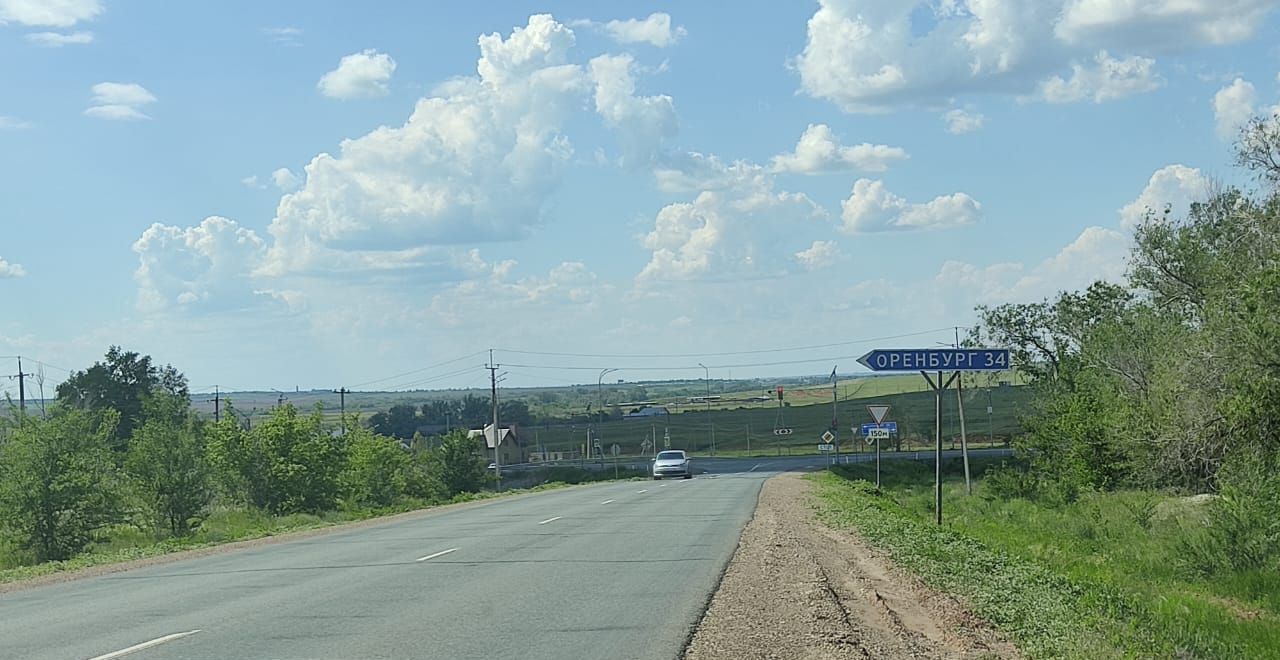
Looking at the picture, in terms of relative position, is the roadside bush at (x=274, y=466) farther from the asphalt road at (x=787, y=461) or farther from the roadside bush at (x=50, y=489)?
the asphalt road at (x=787, y=461)

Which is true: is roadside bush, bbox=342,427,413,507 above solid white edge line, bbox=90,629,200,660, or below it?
below

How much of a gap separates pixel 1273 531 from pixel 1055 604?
29.3ft

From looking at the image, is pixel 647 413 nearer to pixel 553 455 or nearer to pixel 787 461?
pixel 553 455

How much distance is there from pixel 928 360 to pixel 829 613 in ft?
26.2

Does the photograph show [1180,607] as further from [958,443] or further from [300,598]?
[958,443]

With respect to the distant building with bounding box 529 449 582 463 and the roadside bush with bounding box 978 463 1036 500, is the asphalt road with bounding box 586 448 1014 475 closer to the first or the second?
the distant building with bounding box 529 449 582 463

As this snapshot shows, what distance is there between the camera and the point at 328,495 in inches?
2115

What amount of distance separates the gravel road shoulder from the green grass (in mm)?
410

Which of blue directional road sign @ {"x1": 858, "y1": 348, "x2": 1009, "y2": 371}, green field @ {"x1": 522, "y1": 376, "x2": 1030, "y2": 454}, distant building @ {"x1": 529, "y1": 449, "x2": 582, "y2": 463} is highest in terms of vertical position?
blue directional road sign @ {"x1": 858, "y1": 348, "x2": 1009, "y2": 371}

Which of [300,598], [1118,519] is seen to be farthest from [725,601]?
[1118,519]

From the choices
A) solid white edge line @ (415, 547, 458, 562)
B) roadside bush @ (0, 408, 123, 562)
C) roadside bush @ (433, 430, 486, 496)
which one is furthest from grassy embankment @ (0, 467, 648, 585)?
roadside bush @ (433, 430, 486, 496)

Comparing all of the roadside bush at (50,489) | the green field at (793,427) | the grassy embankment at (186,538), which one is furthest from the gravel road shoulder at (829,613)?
the green field at (793,427)

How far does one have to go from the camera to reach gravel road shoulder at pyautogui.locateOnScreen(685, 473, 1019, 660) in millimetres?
10445

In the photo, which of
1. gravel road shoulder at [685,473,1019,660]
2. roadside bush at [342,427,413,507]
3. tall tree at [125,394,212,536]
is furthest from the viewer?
roadside bush at [342,427,413,507]
